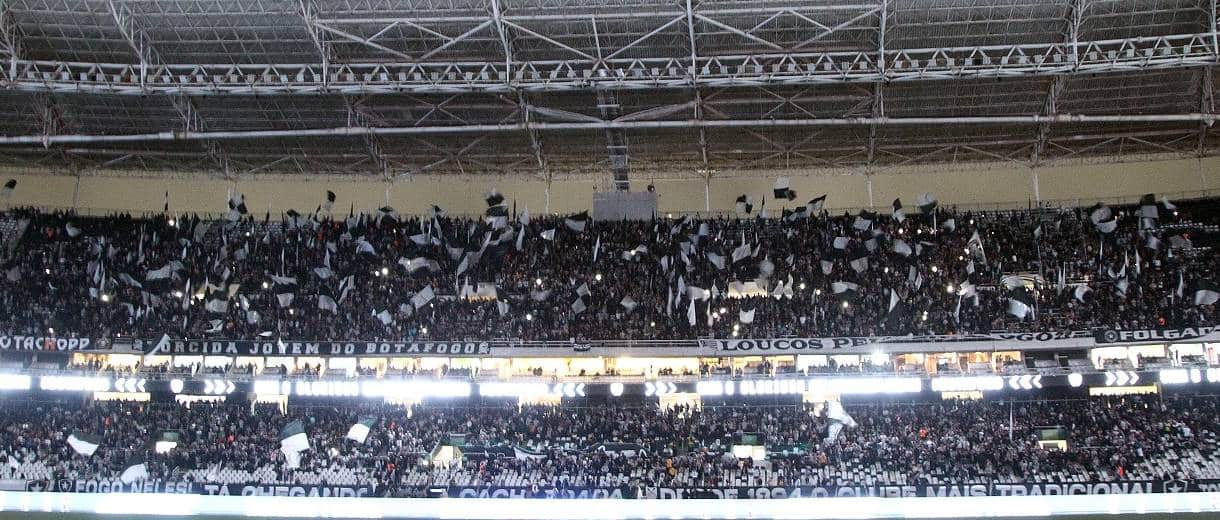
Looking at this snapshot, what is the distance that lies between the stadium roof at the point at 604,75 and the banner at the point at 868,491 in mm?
13566

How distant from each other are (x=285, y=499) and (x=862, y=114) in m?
27.4

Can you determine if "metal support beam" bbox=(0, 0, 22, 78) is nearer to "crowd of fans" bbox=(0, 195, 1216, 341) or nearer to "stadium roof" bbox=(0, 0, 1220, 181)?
"stadium roof" bbox=(0, 0, 1220, 181)

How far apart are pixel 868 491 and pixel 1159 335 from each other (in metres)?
15.5

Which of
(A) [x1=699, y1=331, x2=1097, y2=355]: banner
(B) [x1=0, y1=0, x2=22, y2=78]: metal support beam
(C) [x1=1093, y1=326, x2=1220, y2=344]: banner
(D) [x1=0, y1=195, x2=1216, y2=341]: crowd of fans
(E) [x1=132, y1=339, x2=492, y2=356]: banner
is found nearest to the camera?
(B) [x1=0, y1=0, x2=22, y2=78]: metal support beam

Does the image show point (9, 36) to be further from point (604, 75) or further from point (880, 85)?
point (880, 85)

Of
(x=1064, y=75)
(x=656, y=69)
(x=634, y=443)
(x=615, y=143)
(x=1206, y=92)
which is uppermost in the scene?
(x=1064, y=75)

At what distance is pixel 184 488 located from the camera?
1409 inches

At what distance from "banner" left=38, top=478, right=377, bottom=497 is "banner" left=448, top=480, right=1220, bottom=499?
284 inches

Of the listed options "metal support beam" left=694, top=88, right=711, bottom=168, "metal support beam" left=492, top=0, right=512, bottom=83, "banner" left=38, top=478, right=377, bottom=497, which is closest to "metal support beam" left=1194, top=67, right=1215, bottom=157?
"metal support beam" left=694, top=88, right=711, bottom=168

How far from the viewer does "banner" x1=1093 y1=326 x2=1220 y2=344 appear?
40.2 meters

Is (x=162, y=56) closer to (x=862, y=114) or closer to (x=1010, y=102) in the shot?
(x=862, y=114)

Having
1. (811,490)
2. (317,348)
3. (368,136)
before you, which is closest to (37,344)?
(317,348)

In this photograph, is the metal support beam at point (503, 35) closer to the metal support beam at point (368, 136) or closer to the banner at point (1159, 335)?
the metal support beam at point (368, 136)

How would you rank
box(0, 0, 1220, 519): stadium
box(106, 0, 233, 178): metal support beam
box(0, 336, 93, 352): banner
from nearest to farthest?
box(0, 0, 1220, 519): stadium
box(106, 0, 233, 178): metal support beam
box(0, 336, 93, 352): banner
